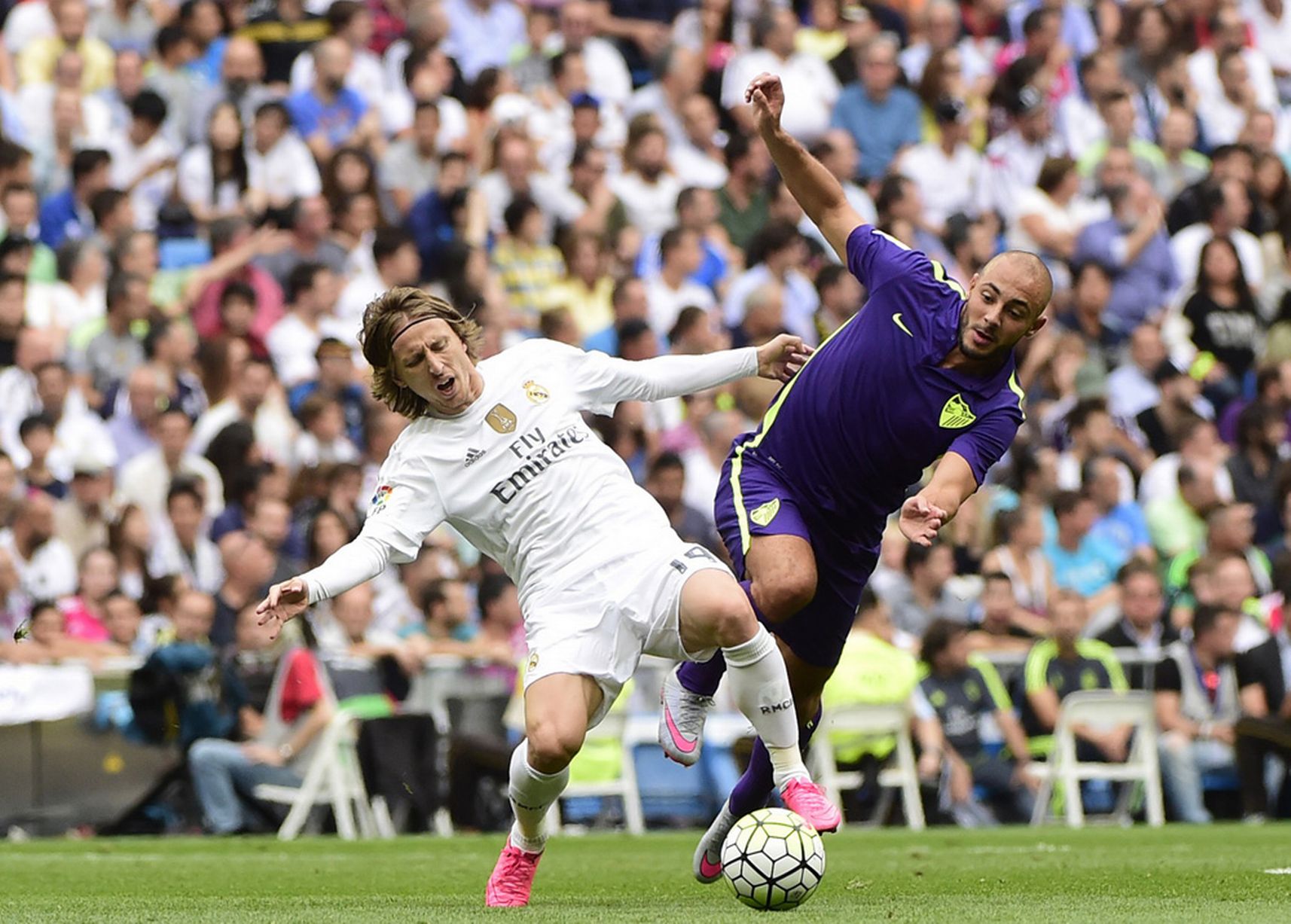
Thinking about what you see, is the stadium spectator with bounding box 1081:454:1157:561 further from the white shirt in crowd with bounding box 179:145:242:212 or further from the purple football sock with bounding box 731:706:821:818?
the purple football sock with bounding box 731:706:821:818

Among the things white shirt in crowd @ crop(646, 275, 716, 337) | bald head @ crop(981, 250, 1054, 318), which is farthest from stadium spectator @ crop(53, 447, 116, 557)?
bald head @ crop(981, 250, 1054, 318)

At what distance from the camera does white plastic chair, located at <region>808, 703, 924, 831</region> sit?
1616 cm

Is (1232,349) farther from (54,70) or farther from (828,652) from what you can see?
(828,652)

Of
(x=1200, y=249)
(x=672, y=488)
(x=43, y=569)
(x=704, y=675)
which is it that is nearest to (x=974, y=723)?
(x=672, y=488)

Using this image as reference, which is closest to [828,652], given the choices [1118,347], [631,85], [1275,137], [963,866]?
[963,866]

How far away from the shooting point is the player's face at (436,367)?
916cm

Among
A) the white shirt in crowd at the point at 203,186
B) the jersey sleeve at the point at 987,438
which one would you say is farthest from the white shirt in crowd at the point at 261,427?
the jersey sleeve at the point at 987,438

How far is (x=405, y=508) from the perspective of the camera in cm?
912

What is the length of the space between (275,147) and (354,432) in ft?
9.26

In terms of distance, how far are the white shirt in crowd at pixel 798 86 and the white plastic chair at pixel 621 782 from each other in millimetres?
7420

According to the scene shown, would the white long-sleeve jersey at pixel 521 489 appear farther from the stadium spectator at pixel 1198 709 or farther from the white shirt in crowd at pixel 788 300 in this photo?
the white shirt in crowd at pixel 788 300

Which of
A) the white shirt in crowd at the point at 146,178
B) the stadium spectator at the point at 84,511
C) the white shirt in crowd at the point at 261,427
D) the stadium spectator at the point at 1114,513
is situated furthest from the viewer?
the white shirt in crowd at the point at 146,178

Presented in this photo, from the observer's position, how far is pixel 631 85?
22453 millimetres

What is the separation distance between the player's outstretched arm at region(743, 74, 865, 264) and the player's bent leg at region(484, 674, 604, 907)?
7.72 feet
